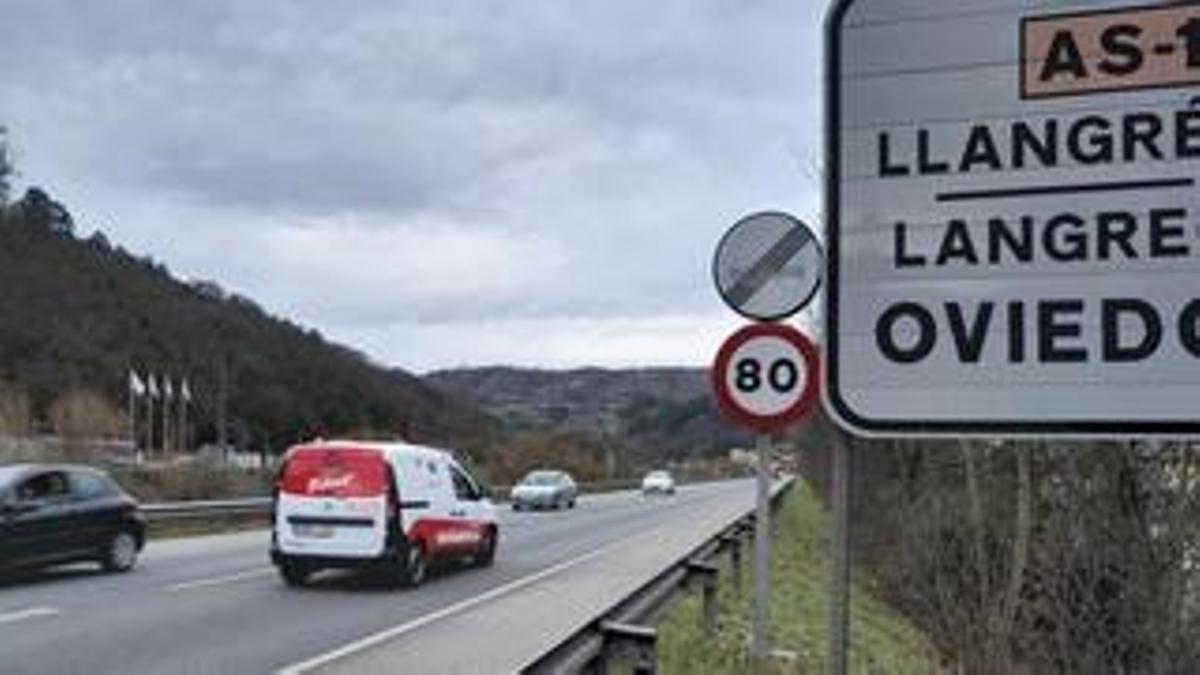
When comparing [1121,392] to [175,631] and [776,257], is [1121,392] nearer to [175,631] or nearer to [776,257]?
[776,257]

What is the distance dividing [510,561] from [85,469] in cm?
840

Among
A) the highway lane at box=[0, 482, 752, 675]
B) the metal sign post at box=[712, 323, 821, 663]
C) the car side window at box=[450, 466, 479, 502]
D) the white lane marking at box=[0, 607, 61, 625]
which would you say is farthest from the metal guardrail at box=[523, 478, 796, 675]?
the car side window at box=[450, 466, 479, 502]

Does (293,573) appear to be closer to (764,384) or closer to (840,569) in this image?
(764,384)

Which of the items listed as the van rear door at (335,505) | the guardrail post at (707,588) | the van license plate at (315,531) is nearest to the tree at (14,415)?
the van rear door at (335,505)

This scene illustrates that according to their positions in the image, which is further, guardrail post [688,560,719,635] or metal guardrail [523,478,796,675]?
guardrail post [688,560,719,635]

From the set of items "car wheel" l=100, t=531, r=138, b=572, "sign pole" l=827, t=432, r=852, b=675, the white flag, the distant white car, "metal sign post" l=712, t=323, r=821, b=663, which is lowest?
the distant white car

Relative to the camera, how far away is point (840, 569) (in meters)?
3.79

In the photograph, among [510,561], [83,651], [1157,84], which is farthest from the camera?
[510,561]

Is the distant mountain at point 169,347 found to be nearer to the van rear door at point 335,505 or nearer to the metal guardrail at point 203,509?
the metal guardrail at point 203,509

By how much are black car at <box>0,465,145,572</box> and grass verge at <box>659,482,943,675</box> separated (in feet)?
28.1

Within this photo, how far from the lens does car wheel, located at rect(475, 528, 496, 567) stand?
100ft

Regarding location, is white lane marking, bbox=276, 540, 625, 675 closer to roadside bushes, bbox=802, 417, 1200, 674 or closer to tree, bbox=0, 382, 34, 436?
roadside bushes, bbox=802, 417, 1200, 674

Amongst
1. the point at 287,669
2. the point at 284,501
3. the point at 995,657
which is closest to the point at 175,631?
the point at 287,669

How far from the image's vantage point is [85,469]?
90.6 ft
